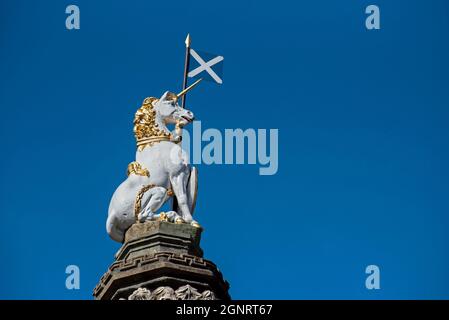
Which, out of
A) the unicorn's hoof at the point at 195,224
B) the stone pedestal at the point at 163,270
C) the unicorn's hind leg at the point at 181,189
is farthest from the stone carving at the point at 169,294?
the unicorn's hind leg at the point at 181,189

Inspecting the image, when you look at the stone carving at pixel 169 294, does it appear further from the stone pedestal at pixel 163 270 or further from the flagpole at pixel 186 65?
the flagpole at pixel 186 65

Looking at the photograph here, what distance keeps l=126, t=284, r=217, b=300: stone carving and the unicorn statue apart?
6.01ft

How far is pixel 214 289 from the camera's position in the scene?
3147cm

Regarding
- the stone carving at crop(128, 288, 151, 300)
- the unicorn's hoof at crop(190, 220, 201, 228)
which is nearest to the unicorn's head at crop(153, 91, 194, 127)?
the unicorn's hoof at crop(190, 220, 201, 228)

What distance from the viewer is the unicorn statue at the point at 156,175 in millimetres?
32688

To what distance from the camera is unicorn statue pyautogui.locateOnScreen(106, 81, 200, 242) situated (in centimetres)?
3269

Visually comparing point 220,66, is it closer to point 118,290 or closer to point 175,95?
point 175,95

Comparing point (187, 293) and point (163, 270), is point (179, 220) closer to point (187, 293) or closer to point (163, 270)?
point (163, 270)

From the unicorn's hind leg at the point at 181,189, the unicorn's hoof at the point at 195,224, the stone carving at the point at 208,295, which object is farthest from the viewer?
the unicorn's hind leg at the point at 181,189

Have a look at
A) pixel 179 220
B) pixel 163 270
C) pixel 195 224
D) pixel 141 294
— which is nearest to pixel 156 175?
pixel 179 220

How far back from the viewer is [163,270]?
3100cm

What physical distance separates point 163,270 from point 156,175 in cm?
293

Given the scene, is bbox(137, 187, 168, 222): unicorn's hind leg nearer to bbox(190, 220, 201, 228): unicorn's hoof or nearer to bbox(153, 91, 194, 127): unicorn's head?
bbox(190, 220, 201, 228): unicorn's hoof

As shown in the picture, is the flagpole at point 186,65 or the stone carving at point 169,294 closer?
the stone carving at point 169,294
